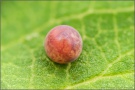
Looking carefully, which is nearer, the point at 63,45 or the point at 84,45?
the point at 63,45

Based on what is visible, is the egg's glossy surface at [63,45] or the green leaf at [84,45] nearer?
the egg's glossy surface at [63,45]

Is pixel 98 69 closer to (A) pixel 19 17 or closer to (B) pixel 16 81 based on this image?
(B) pixel 16 81

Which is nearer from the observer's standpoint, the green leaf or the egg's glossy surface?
the egg's glossy surface

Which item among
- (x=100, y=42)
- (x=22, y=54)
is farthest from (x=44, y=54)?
(x=100, y=42)
